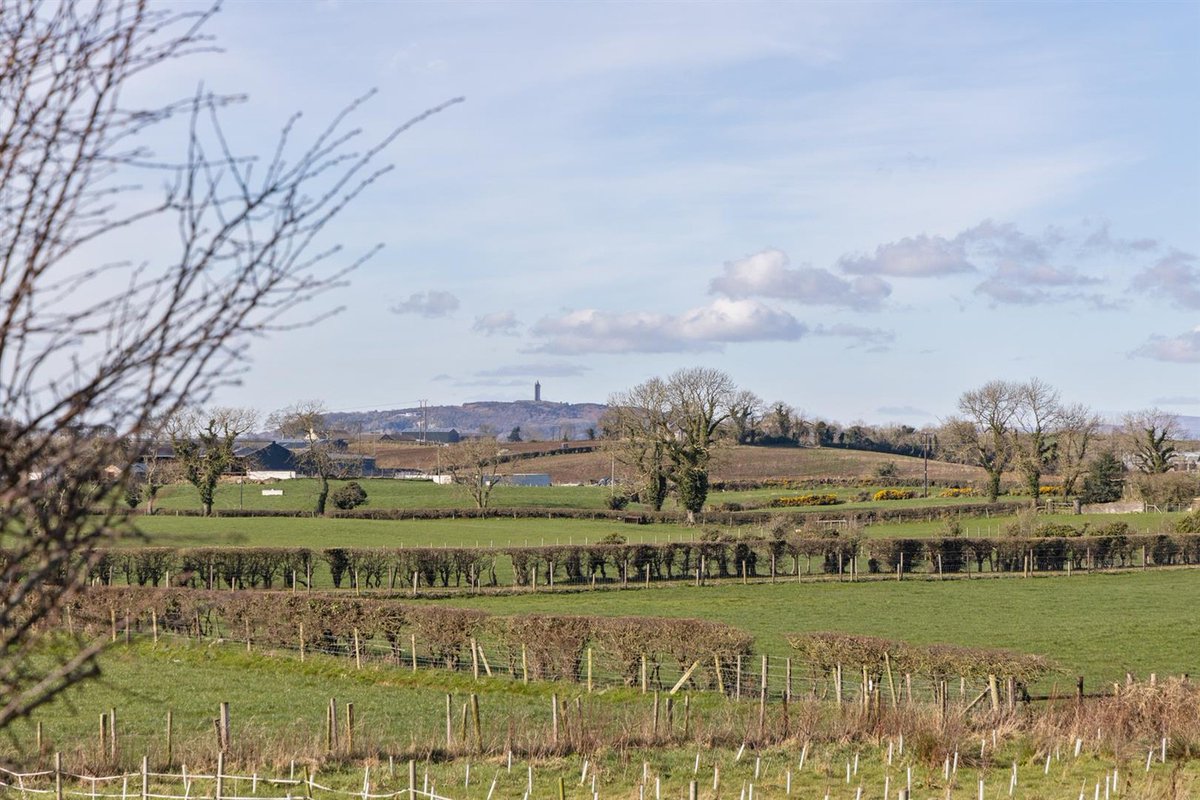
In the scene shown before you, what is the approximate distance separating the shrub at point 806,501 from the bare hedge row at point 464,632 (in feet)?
182

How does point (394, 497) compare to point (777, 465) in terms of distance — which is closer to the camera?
point (394, 497)

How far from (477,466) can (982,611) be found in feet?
150

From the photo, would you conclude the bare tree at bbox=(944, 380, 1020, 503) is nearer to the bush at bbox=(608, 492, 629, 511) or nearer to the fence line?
the bush at bbox=(608, 492, 629, 511)

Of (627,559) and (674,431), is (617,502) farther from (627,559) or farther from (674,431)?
(627,559)

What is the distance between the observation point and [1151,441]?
91125 millimetres

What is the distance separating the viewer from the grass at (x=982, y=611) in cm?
3353

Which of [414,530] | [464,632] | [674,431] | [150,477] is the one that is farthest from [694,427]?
[150,477]

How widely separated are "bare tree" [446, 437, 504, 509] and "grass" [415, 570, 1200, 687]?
1347 inches

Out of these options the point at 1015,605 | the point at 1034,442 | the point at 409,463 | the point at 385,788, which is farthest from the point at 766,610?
the point at 409,463

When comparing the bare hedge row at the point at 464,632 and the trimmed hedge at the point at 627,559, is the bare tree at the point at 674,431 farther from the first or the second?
the bare hedge row at the point at 464,632

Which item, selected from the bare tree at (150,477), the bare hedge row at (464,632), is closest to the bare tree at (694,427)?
the bare hedge row at (464,632)

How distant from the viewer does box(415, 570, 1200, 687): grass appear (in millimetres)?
33531

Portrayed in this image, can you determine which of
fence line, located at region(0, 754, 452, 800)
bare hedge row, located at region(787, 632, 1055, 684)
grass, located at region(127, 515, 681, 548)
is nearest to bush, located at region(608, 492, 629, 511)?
grass, located at region(127, 515, 681, 548)

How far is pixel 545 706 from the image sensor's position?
78.7 ft
